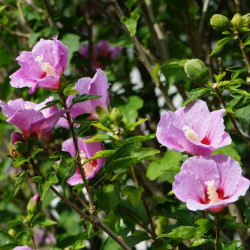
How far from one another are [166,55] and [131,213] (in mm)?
601

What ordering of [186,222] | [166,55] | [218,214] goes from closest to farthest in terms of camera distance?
1. [218,214]
2. [186,222]
3. [166,55]

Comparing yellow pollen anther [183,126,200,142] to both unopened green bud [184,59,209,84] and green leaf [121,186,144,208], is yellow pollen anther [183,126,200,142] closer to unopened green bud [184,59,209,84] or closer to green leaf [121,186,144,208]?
unopened green bud [184,59,209,84]

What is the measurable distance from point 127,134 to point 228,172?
47cm

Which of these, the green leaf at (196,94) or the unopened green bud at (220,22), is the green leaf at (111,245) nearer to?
the green leaf at (196,94)

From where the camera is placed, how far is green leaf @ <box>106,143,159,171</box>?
118cm

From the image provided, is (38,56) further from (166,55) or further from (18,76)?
(166,55)

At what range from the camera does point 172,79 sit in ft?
5.40

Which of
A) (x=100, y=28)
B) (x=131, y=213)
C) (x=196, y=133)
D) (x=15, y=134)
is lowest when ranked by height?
(x=131, y=213)

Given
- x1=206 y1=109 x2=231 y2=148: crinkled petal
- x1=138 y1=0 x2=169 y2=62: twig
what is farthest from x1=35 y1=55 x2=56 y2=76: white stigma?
x1=138 y1=0 x2=169 y2=62: twig

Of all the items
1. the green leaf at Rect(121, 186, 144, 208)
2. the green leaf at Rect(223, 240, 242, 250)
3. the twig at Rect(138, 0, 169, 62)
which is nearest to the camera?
the green leaf at Rect(223, 240, 242, 250)

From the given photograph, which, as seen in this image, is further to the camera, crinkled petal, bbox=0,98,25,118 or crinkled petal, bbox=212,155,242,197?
crinkled petal, bbox=0,98,25,118

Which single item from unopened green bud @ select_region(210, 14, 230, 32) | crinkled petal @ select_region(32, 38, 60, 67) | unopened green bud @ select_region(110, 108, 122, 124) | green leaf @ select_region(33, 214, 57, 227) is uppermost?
crinkled petal @ select_region(32, 38, 60, 67)

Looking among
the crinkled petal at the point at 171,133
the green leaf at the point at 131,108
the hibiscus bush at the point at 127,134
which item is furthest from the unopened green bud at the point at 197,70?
the green leaf at the point at 131,108

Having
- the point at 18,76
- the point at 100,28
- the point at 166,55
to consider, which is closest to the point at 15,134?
the point at 18,76
